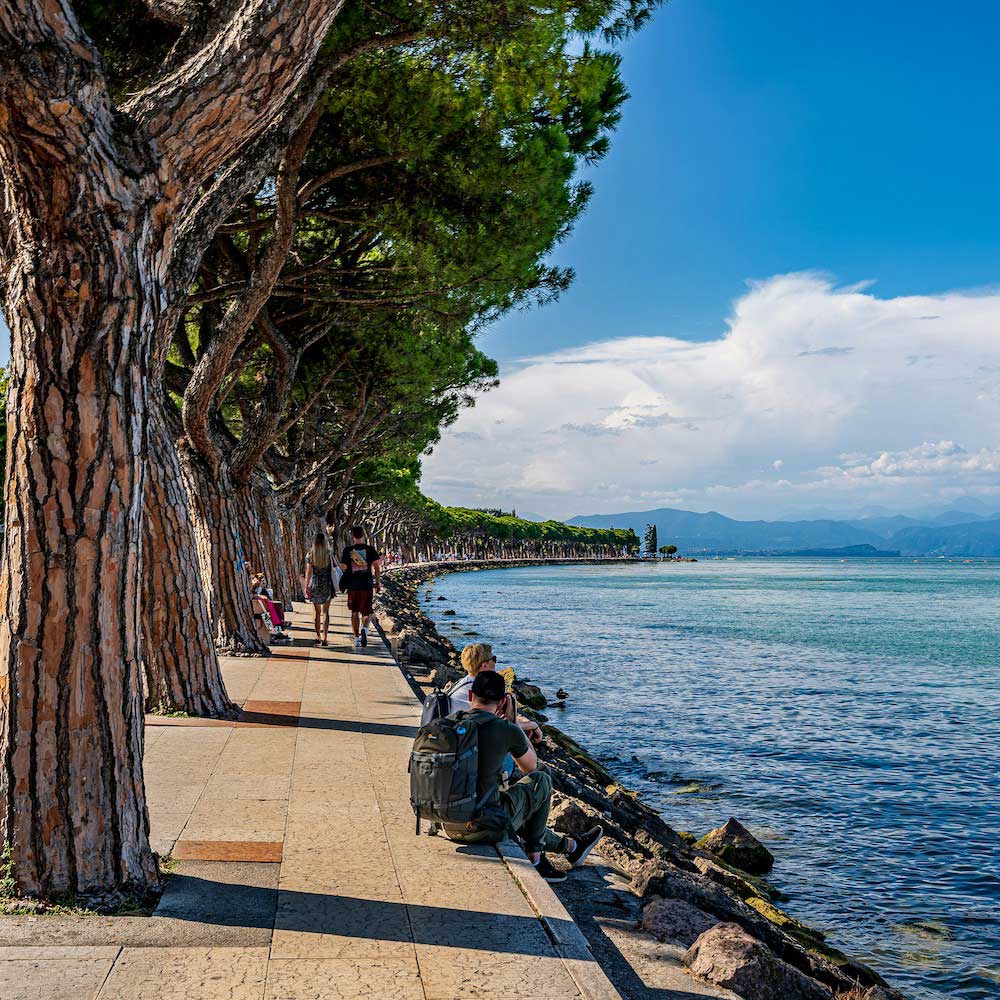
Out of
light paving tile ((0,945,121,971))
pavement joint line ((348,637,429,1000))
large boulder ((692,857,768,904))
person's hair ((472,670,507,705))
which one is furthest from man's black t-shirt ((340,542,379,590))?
light paving tile ((0,945,121,971))

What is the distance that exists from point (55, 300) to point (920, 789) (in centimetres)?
1453

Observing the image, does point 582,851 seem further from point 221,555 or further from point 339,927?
point 221,555

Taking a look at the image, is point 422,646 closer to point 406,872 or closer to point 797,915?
point 797,915

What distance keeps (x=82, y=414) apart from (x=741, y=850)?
8.99 metres

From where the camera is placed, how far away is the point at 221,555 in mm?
13953

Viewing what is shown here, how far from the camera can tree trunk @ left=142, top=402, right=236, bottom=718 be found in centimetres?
948

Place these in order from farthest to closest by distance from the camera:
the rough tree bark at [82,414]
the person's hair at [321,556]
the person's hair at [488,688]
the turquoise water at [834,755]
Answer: the person's hair at [321,556]
the turquoise water at [834,755]
the person's hair at [488,688]
the rough tree bark at [82,414]

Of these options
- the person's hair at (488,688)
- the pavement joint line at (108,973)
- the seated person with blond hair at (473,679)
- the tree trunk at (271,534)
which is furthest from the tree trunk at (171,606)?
the tree trunk at (271,534)

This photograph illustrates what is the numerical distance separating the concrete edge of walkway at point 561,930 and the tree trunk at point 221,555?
837cm

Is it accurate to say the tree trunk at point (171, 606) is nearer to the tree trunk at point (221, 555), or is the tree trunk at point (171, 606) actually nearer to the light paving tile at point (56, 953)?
the tree trunk at point (221, 555)

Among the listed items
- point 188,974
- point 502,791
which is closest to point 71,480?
point 188,974

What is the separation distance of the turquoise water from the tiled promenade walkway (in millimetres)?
4701

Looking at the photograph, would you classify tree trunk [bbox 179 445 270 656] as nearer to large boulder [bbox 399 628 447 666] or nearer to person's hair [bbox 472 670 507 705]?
large boulder [bbox 399 628 447 666]

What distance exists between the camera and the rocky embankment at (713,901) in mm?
5664
